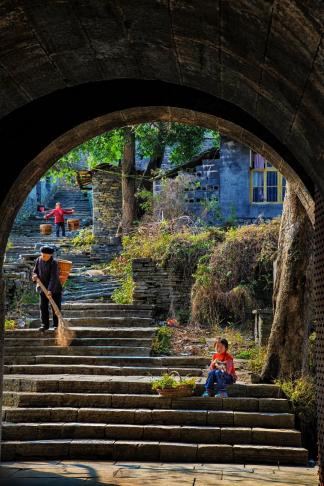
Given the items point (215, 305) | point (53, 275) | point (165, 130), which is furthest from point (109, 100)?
point (165, 130)

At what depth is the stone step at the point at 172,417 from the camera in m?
10.6

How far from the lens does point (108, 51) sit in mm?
5406

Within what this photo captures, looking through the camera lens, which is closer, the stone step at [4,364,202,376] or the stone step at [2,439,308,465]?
the stone step at [2,439,308,465]

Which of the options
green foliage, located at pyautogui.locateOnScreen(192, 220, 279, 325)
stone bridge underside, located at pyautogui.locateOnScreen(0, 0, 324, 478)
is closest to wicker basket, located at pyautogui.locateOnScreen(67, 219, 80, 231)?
green foliage, located at pyautogui.locateOnScreen(192, 220, 279, 325)

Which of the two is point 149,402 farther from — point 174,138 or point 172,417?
point 174,138

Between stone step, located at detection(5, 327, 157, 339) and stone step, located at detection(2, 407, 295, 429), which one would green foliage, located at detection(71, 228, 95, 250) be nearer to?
stone step, located at detection(5, 327, 157, 339)

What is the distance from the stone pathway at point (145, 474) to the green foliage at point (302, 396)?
1.67 meters

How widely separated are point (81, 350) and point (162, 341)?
5.58 feet

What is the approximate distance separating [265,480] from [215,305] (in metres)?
8.71

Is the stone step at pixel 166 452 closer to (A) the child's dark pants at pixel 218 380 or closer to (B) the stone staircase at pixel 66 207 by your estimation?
(A) the child's dark pants at pixel 218 380

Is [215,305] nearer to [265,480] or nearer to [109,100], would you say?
[265,480]

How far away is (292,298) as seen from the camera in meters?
11.3

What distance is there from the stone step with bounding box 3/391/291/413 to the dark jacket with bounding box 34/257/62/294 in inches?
127

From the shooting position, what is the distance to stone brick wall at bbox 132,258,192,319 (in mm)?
17562
